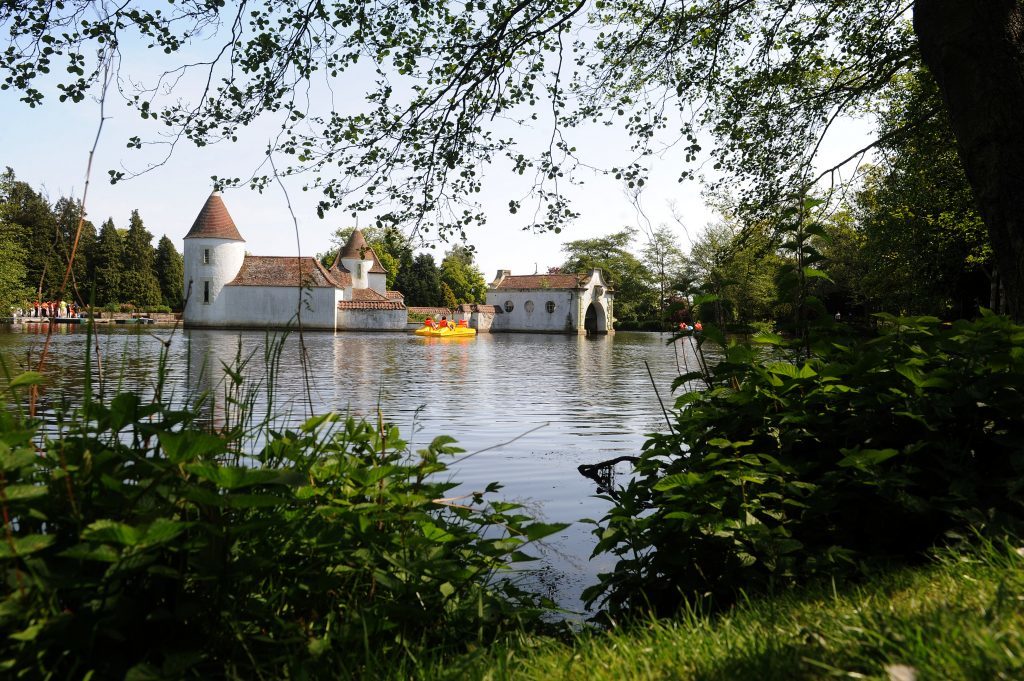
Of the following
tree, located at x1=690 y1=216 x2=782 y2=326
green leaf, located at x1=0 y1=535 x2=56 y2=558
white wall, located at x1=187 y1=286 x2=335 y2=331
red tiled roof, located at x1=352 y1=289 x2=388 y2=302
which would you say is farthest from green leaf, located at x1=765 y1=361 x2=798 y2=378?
red tiled roof, located at x1=352 y1=289 x2=388 y2=302

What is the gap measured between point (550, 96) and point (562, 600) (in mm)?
4185

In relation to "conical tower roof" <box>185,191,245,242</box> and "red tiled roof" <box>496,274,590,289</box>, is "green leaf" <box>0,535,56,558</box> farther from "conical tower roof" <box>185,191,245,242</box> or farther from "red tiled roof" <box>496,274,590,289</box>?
"red tiled roof" <box>496,274,590,289</box>

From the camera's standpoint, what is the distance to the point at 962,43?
144 inches

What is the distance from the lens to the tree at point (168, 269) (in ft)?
198

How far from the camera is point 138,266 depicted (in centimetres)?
5647

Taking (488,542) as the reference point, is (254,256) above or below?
above

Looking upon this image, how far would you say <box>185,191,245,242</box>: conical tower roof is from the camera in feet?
171

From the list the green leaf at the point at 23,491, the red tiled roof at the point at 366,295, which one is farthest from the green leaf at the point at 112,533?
the red tiled roof at the point at 366,295

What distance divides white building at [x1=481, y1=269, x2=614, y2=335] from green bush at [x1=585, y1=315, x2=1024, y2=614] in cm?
5852

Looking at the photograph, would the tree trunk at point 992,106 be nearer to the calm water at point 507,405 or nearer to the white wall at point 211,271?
the calm water at point 507,405

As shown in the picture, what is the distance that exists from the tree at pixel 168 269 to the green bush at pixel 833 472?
62.7 m

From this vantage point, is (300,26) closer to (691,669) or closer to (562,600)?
(562,600)

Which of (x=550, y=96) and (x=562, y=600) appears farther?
(x=550, y=96)

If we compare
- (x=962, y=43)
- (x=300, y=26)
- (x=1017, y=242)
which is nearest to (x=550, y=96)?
(x=300, y=26)
